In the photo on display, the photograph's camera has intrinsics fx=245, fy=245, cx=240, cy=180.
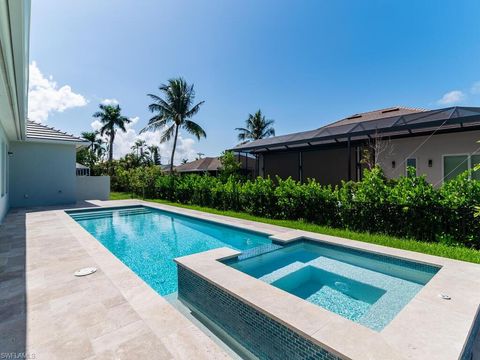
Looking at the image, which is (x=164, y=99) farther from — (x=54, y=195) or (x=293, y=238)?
(x=293, y=238)

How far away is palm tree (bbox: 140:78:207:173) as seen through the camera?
22.7 metres

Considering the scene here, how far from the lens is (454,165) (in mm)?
11367

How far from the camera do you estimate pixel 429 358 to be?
223cm

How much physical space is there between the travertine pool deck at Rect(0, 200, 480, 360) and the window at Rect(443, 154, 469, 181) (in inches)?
355

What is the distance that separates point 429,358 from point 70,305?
4.20 metres

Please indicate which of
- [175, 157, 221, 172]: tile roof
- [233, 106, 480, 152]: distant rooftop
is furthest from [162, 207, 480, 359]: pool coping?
[175, 157, 221, 172]: tile roof

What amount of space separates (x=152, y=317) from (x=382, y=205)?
690 cm

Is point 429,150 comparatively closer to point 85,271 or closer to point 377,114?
A: point 377,114

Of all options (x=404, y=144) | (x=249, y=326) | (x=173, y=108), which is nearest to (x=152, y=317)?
(x=249, y=326)

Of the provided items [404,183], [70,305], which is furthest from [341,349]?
[404,183]

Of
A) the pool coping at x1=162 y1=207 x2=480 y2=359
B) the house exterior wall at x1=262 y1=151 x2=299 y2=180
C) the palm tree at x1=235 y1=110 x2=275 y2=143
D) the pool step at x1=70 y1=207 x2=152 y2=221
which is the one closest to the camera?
the pool coping at x1=162 y1=207 x2=480 y2=359

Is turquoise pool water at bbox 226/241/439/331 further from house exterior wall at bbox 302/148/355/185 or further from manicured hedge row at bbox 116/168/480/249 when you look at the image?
house exterior wall at bbox 302/148/355/185

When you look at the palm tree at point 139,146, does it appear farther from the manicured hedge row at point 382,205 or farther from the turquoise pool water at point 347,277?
the turquoise pool water at point 347,277

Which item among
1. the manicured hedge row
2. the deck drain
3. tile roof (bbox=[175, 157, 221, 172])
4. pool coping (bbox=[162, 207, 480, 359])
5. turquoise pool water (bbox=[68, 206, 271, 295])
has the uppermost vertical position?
tile roof (bbox=[175, 157, 221, 172])
